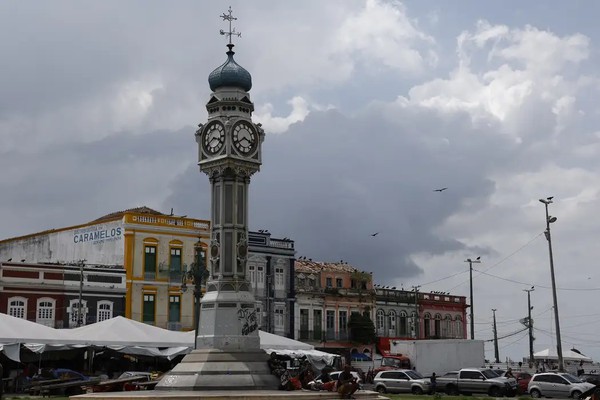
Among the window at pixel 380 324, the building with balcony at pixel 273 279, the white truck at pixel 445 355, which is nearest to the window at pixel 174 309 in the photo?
the building with balcony at pixel 273 279

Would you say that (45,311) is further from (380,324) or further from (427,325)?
(427,325)

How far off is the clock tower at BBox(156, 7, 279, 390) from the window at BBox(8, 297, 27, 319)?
25085 millimetres

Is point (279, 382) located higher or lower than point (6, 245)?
lower

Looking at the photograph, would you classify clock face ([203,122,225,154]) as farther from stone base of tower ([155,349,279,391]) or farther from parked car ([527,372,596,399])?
parked car ([527,372,596,399])

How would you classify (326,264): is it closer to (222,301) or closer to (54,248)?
(54,248)

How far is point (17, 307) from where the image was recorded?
1919 inches

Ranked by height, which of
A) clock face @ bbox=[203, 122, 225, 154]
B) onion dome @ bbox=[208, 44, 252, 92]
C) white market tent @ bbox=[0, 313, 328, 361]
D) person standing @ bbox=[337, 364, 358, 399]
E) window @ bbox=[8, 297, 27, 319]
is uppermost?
onion dome @ bbox=[208, 44, 252, 92]

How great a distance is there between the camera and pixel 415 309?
234 ft

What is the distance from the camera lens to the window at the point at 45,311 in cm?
4953

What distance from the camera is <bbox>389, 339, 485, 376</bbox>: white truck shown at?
158 ft

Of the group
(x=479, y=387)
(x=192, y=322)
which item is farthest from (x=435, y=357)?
(x=192, y=322)

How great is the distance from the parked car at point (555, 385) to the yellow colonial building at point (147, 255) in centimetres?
2196

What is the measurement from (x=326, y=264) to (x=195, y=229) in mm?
14945

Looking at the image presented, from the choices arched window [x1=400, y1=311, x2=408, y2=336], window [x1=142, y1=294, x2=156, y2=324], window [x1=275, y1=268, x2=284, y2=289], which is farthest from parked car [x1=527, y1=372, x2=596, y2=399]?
arched window [x1=400, y1=311, x2=408, y2=336]
